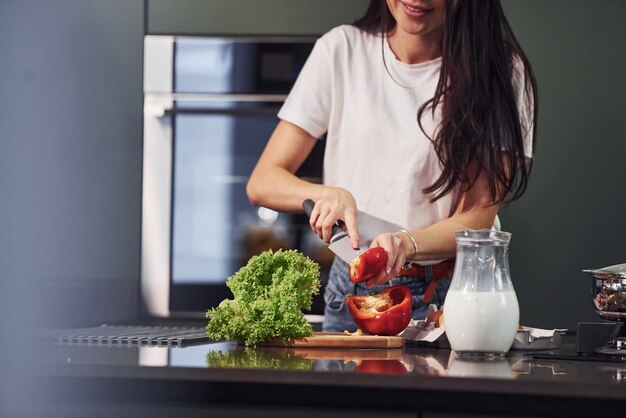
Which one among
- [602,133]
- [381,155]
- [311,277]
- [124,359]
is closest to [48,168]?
[124,359]

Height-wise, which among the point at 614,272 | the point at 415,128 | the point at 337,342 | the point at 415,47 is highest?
the point at 415,47

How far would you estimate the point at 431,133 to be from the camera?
2023mm

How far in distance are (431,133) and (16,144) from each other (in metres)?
1.29

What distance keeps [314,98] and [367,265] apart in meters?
0.69

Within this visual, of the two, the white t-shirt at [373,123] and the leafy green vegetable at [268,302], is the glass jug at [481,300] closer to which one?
the leafy green vegetable at [268,302]

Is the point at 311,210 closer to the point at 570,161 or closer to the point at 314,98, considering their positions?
the point at 314,98

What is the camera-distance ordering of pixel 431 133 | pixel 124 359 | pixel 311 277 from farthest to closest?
pixel 431 133, pixel 311 277, pixel 124 359

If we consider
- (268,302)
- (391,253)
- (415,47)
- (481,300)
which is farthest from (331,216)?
(415,47)

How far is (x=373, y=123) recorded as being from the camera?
→ 2.06 metres

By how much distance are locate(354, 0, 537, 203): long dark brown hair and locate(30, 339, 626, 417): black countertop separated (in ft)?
2.57

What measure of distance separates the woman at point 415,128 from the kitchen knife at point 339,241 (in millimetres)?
79

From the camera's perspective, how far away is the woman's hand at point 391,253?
155 centimetres

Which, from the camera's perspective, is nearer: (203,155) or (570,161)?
(570,161)

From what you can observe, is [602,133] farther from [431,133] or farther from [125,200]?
[125,200]
